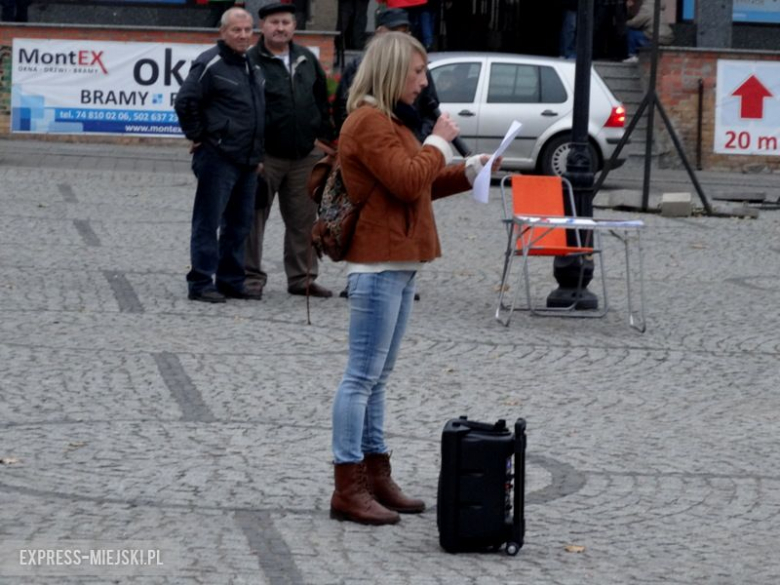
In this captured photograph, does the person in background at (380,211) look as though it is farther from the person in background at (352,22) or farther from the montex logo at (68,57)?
the person in background at (352,22)

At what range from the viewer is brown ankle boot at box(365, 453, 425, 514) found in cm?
656

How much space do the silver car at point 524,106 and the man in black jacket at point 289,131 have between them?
9178 mm

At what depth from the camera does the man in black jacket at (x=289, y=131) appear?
1142 cm

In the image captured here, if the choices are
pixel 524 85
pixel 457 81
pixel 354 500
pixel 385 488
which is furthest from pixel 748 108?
pixel 354 500

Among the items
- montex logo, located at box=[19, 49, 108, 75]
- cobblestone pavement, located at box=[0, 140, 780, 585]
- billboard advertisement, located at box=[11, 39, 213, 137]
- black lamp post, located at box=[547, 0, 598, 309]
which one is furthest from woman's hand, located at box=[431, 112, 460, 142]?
montex logo, located at box=[19, 49, 108, 75]

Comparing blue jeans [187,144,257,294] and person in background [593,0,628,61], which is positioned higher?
person in background [593,0,628,61]

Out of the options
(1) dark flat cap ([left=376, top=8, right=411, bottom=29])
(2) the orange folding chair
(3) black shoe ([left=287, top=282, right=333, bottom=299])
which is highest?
(1) dark flat cap ([left=376, top=8, right=411, bottom=29])

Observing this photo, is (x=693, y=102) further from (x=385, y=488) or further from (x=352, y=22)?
(x=385, y=488)

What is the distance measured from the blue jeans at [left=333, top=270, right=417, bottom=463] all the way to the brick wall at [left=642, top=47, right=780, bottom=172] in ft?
62.8

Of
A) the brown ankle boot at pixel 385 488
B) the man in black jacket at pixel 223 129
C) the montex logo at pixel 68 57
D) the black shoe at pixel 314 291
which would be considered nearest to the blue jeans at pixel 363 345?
the brown ankle boot at pixel 385 488

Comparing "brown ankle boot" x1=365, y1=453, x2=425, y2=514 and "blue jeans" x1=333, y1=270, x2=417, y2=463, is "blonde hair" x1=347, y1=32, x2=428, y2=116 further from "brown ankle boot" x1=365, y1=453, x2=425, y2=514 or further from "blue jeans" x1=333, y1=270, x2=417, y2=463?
"brown ankle boot" x1=365, y1=453, x2=425, y2=514

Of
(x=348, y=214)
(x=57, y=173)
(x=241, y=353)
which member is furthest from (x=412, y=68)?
(x=57, y=173)

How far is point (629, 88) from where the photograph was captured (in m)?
26.5

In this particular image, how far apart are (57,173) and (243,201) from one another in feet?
28.8
